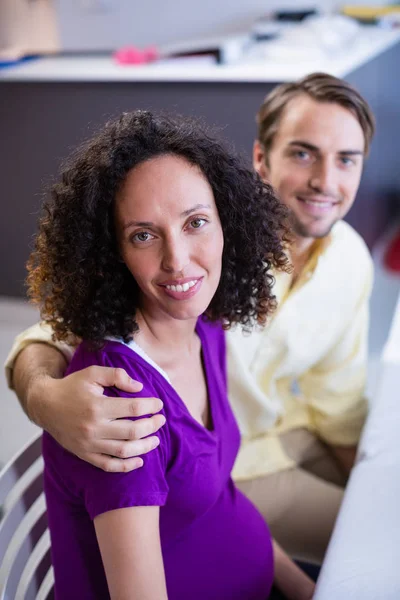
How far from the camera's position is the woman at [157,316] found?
0.81m

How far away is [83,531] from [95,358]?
8.2 inches

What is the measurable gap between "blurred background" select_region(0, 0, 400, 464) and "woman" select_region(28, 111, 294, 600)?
0.86 metres

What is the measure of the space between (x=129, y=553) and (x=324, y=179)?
0.72 metres

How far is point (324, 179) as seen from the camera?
127cm

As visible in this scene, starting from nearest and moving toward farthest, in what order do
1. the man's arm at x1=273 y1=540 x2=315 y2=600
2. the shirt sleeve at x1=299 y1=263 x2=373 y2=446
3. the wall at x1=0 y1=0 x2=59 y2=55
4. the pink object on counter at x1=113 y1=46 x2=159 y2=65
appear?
the man's arm at x1=273 y1=540 x2=315 y2=600
the shirt sleeve at x1=299 y1=263 x2=373 y2=446
the pink object on counter at x1=113 y1=46 x2=159 y2=65
the wall at x1=0 y1=0 x2=59 y2=55

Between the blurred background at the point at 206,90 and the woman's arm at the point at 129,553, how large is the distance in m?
0.99

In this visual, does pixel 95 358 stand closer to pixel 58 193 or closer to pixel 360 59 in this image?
pixel 58 193

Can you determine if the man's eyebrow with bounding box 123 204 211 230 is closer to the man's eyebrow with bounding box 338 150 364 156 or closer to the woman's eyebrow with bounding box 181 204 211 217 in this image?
the woman's eyebrow with bounding box 181 204 211 217

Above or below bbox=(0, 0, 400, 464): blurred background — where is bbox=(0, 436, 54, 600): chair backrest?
below

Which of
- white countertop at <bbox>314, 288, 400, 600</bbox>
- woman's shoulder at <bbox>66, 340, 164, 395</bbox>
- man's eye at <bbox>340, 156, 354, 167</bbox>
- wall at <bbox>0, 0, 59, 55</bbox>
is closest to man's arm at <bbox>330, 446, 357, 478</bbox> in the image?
white countertop at <bbox>314, 288, 400, 600</bbox>

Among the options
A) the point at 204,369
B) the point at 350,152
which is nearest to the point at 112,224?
the point at 204,369

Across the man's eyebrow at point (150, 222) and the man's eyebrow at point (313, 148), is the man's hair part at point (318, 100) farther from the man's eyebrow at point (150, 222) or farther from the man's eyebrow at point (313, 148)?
the man's eyebrow at point (150, 222)

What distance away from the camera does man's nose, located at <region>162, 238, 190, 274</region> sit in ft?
2.69

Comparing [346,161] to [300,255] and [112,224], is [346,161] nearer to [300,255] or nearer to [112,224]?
[300,255]
